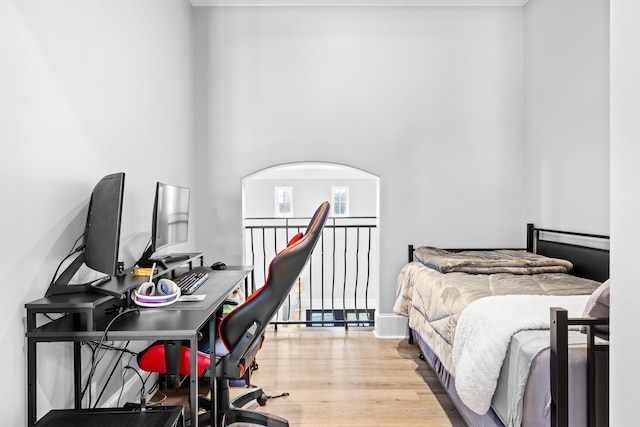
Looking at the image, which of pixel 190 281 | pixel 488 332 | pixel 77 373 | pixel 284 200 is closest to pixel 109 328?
pixel 77 373

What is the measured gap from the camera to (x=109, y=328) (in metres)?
1.61

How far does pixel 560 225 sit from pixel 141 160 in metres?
3.15

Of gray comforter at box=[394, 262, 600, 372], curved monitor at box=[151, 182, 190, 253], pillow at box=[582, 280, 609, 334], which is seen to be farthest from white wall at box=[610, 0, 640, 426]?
curved monitor at box=[151, 182, 190, 253]

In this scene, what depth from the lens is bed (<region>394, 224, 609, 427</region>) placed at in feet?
4.58

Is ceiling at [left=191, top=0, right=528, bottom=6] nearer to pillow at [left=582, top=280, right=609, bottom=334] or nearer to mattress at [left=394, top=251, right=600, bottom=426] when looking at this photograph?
mattress at [left=394, top=251, right=600, bottom=426]

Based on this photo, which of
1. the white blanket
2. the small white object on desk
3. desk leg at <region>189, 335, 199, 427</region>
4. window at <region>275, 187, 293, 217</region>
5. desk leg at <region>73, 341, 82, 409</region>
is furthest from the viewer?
window at <region>275, 187, 293, 217</region>

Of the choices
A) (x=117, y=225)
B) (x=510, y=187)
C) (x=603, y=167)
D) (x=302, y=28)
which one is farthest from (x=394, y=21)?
(x=117, y=225)

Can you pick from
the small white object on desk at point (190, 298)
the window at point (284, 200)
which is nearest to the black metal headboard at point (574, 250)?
the small white object on desk at point (190, 298)

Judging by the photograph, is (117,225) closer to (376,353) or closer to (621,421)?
(621,421)

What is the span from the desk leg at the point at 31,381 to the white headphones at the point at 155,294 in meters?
0.44

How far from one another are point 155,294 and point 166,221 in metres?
0.69

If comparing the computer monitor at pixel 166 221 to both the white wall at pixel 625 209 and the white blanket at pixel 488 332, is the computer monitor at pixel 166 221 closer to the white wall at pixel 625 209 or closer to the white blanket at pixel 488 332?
the white blanket at pixel 488 332

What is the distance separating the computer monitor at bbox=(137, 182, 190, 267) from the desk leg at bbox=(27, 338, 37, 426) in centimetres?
86

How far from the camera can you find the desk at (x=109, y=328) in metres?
1.54
